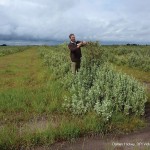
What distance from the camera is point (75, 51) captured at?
15609 millimetres

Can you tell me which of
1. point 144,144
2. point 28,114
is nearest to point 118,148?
point 144,144

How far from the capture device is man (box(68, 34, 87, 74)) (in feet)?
49.6

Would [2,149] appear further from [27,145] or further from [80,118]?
[80,118]

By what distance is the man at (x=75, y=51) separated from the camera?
15133mm

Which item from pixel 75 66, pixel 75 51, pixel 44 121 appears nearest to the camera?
pixel 44 121

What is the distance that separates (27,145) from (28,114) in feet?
9.44

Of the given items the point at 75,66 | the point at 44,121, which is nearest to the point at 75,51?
the point at 75,66

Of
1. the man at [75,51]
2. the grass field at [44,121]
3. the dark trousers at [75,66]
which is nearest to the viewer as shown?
the grass field at [44,121]

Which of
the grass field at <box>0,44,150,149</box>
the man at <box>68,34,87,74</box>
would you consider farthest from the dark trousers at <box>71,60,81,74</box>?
the grass field at <box>0,44,150,149</box>

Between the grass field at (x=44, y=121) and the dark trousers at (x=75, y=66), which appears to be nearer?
the grass field at (x=44, y=121)

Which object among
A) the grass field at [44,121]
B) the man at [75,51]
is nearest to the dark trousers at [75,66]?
the man at [75,51]

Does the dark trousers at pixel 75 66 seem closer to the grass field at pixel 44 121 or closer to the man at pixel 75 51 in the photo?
the man at pixel 75 51

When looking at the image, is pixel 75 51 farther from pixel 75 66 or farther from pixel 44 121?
pixel 44 121

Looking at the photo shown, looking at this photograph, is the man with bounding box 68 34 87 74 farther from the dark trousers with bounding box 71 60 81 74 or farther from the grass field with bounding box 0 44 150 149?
the grass field with bounding box 0 44 150 149
